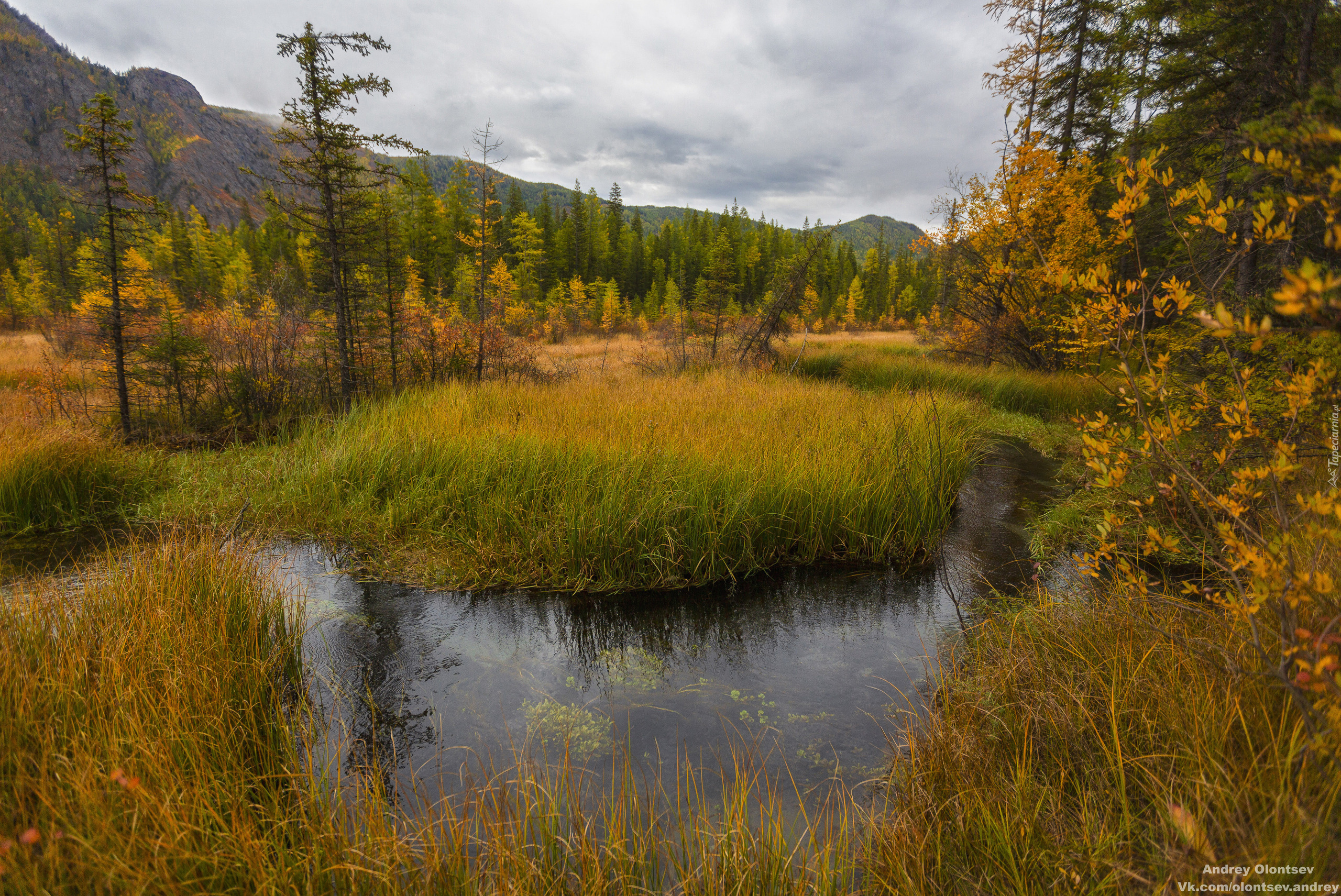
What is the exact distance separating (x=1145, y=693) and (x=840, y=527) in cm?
312

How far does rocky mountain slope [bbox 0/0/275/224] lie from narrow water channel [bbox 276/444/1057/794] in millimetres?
155533

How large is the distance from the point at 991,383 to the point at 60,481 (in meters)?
16.0

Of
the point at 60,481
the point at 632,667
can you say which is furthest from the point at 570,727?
the point at 60,481

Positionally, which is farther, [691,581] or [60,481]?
[60,481]

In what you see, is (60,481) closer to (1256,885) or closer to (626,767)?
(626,767)

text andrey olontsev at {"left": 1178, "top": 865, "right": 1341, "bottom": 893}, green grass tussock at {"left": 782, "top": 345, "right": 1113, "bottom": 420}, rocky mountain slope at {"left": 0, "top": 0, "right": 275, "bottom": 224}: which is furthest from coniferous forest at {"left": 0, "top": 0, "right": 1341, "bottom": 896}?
rocky mountain slope at {"left": 0, "top": 0, "right": 275, "bottom": 224}

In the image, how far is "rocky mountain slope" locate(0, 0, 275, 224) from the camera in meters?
132

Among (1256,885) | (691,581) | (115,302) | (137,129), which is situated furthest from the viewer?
(137,129)

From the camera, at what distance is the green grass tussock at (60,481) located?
540 centimetres

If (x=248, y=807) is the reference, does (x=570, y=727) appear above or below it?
below

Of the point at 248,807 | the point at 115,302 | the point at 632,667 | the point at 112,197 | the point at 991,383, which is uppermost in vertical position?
the point at 112,197

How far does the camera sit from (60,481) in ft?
18.9

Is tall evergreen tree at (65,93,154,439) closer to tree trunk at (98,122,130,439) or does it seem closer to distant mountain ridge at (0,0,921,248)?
tree trunk at (98,122,130,439)

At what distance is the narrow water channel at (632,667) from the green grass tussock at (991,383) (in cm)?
798
